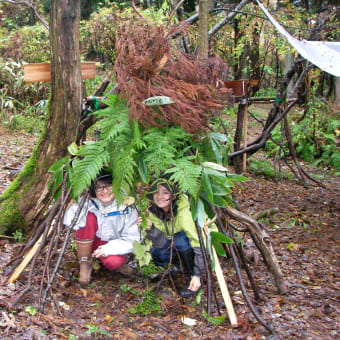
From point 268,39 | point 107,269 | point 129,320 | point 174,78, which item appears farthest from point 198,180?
point 268,39

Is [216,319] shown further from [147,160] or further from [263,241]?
[147,160]

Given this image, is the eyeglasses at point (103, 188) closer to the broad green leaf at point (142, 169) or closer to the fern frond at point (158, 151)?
the broad green leaf at point (142, 169)

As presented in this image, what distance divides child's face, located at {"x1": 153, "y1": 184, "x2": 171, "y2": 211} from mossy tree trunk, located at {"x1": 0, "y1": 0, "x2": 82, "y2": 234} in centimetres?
94

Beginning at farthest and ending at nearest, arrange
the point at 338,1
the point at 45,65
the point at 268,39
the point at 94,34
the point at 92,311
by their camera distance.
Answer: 1. the point at 94,34
2. the point at 338,1
3. the point at 268,39
4. the point at 45,65
5. the point at 92,311

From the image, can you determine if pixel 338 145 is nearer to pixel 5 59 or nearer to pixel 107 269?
pixel 107 269

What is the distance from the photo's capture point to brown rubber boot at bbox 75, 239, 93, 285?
3025 millimetres

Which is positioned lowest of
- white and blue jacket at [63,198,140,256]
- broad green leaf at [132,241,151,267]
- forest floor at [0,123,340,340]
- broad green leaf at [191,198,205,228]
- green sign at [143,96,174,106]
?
forest floor at [0,123,340,340]

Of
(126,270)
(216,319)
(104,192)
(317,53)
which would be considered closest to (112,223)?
(104,192)

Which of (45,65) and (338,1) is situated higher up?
(338,1)

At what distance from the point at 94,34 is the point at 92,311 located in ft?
31.2

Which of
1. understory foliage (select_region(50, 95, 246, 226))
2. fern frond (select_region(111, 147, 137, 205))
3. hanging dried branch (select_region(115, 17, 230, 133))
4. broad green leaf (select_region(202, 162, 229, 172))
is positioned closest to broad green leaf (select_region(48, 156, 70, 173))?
understory foliage (select_region(50, 95, 246, 226))

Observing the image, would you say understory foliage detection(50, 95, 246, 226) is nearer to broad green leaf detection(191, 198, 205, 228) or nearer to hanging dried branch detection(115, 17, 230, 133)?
broad green leaf detection(191, 198, 205, 228)

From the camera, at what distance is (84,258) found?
9.96ft

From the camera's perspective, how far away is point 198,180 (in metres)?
2.53
